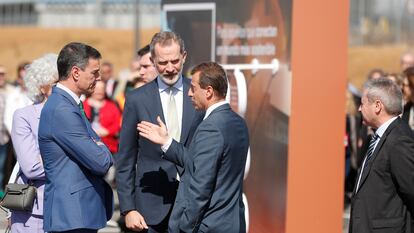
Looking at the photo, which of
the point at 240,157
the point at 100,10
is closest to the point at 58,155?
the point at 240,157

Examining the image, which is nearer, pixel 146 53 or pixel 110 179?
pixel 146 53

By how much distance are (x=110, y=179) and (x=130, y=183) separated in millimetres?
7971

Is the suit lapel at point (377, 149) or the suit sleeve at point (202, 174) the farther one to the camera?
the suit lapel at point (377, 149)

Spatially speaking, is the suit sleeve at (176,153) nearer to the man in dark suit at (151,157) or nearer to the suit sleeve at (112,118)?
the man in dark suit at (151,157)

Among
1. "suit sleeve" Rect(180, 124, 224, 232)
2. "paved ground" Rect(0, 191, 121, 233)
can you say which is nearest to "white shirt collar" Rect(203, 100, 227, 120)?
"suit sleeve" Rect(180, 124, 224, 232)

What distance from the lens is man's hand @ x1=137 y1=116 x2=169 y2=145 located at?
576 cm

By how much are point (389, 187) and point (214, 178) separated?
1.15 metres

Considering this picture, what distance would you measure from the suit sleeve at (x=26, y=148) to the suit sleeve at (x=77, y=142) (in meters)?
0.60

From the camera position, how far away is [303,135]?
7.29 meters

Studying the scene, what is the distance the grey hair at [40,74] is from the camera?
6.54 meters

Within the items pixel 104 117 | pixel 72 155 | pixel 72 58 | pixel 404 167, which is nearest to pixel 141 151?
pixel 72 155

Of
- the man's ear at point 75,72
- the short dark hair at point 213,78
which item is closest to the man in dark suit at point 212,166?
the short dark hair at point 213,78

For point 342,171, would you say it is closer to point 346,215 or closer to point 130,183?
point 130,183

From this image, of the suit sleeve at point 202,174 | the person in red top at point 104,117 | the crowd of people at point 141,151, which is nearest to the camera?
the suit sleeve at point 202,174
